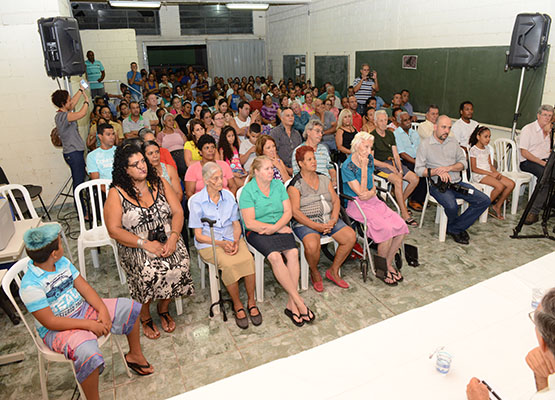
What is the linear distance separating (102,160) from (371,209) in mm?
2575

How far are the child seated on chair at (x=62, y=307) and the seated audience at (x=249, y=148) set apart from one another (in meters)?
2.55

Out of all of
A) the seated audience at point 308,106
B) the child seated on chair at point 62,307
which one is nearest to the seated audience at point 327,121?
the seated audience at point 308,106

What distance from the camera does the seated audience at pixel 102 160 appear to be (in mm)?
3871

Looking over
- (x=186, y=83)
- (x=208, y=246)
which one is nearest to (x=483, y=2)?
(x=208, y=246)

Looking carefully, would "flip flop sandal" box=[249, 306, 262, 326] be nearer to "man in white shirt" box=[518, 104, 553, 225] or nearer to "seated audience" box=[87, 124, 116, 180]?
"seated audience" box=[87, 124, 116, 180]

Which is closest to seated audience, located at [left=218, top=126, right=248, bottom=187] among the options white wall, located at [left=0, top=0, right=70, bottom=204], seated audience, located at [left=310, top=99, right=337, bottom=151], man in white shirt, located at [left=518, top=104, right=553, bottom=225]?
seated audience, located at [left=310, top=99, right=337, bottom=151]

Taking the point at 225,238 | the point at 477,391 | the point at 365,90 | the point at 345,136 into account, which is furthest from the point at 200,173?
the point at 365,90

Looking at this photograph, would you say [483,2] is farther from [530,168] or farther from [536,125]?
[530,168]

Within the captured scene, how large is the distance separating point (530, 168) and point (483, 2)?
272cm

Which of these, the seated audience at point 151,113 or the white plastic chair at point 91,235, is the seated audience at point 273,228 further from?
the seated audience at point 151,113

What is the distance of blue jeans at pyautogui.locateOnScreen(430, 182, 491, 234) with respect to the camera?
4090mm

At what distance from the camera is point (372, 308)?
3.13 meters

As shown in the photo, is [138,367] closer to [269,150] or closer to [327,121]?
[269,150]

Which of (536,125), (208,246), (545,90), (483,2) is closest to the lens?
(208,246)
